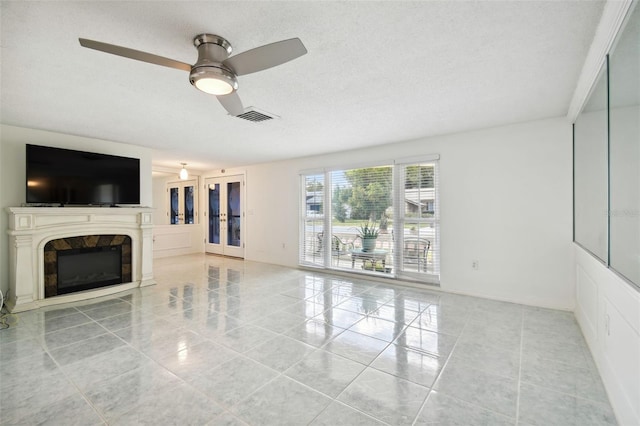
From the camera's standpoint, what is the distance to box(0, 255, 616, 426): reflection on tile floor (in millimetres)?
1708

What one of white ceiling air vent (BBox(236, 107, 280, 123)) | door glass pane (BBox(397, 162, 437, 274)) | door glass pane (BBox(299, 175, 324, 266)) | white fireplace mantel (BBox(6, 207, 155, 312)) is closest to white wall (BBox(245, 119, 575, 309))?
door glass pane (BBox(397, 162, 437, 274))

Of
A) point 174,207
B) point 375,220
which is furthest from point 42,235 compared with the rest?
point 174,207

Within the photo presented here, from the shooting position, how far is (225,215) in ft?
25.1

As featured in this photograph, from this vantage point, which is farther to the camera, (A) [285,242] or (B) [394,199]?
(A) [285,242]

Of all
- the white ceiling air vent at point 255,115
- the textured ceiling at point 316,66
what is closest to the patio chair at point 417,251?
the textured ceiling at point 316,66

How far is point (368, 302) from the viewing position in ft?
12.2

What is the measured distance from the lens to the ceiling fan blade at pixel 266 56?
1.53 metres

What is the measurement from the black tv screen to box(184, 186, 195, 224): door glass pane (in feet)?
12.1

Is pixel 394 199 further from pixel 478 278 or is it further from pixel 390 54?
pixel 390 54

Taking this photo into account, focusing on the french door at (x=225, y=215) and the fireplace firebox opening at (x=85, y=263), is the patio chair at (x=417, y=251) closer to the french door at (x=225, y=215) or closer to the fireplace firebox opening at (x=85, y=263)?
the french door at (x=225, y=215)

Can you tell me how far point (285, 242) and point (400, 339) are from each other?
3.95 m

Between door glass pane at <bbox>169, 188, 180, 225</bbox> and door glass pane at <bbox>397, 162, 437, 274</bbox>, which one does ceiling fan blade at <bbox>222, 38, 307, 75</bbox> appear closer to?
door glass pane at <bbox>397, 162, 437, 274</bbox>

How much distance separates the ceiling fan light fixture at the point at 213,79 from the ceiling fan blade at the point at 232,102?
0.51ft

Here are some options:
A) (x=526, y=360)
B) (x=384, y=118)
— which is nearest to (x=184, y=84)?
(x=384, y=118)
